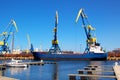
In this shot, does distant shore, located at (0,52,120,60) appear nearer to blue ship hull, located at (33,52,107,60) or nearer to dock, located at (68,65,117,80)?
blue ship hull, located at (33,52,107,60)

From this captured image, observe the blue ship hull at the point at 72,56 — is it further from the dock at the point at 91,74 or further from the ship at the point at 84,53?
the dock at the point at 91,74

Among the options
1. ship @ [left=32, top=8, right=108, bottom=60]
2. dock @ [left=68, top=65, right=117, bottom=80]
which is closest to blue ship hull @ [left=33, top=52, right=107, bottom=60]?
ship @ [left=32, top=8, right=108, bottom=60]

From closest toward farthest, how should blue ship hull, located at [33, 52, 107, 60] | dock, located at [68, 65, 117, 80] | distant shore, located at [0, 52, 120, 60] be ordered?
dock, located at [68, 65, 117, 80] < blue ship hull, located at [33, 52, 107, 60] < distant shore, located at [0, 52, 120, 60]

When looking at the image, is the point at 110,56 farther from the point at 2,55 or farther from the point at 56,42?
the point at 2,55

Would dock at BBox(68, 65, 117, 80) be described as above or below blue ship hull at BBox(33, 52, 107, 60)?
below

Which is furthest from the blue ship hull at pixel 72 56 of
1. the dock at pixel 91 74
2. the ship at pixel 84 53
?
the dock at pixel 91 74

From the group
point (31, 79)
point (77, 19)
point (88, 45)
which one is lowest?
point (31, 79)

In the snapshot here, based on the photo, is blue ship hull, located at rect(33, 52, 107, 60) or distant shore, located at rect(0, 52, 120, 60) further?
distant shore, located at rect(0, 52, 120, 60)

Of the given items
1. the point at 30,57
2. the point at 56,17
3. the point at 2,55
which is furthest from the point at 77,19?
the point at 2,55

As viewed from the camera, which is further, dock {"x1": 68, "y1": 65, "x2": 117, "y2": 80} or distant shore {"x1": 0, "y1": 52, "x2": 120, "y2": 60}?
distant shore {"x1": 0, "y1": 52, "x2": 120, "y2": 60}

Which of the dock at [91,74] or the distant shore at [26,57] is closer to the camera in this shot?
the dock at [91,74]

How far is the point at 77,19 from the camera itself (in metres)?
127

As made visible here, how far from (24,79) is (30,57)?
112 metres

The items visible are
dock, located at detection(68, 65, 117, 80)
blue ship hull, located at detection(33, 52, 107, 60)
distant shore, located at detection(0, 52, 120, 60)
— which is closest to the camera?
dock, located at detection(68, 65, 117, 80)
